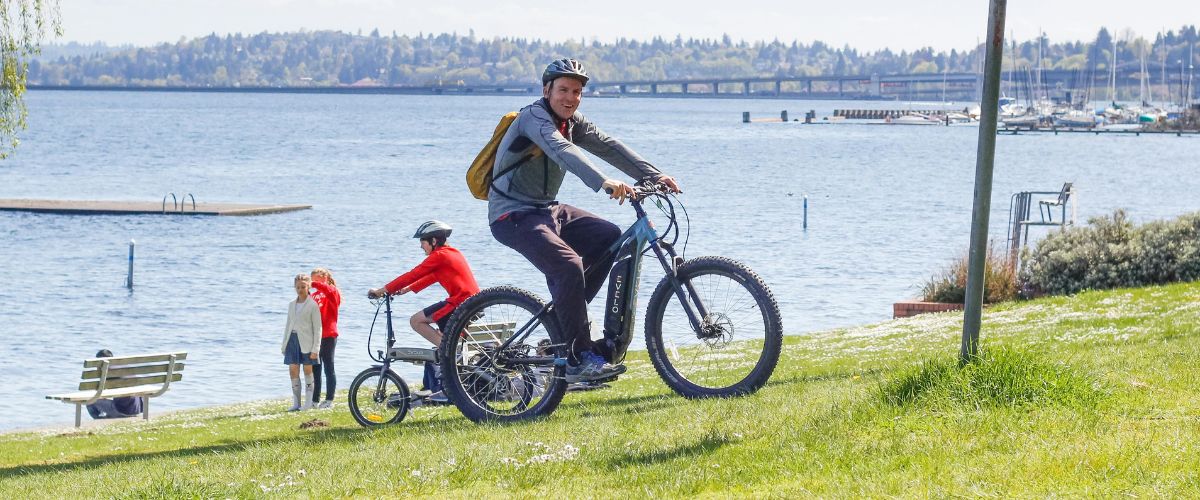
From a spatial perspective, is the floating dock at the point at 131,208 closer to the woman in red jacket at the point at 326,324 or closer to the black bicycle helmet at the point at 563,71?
the woman in red jacket at the point at 326,324

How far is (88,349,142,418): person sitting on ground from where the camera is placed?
1778cm

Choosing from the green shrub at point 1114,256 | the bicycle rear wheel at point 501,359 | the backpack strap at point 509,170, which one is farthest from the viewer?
the green shrub at point 1114,256

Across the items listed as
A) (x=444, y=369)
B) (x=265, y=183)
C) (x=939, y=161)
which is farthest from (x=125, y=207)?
(x=939, y=161)

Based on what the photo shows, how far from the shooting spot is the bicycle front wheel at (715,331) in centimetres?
739

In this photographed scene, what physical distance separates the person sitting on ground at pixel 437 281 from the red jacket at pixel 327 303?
3766mm

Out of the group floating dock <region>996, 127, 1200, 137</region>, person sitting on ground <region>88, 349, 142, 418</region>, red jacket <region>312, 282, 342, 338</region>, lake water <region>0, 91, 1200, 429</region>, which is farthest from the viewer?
floating dock <region>996, 127, 1200, 137</region>

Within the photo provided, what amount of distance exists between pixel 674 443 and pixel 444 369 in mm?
2065

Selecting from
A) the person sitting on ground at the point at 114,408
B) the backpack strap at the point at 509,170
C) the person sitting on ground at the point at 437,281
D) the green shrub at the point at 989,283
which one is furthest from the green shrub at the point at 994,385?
the green shrub at the point at 989,283

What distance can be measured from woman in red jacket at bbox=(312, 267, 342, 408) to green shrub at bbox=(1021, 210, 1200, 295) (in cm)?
1021

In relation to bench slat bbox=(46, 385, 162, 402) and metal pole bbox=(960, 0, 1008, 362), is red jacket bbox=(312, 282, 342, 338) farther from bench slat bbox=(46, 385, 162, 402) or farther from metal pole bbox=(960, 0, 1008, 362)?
metal pole bbox=(960, 0, 1008, 362)

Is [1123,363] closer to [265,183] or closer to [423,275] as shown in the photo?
[423,275]

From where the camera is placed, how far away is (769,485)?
557cm

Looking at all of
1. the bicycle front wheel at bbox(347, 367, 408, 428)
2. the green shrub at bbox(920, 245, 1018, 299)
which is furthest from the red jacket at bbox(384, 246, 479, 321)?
the green shrub at bbox(920, 245, 1018, 299)

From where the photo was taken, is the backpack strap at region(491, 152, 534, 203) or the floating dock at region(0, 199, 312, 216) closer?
the backpack strap at region(491, 152, 534, 203)
